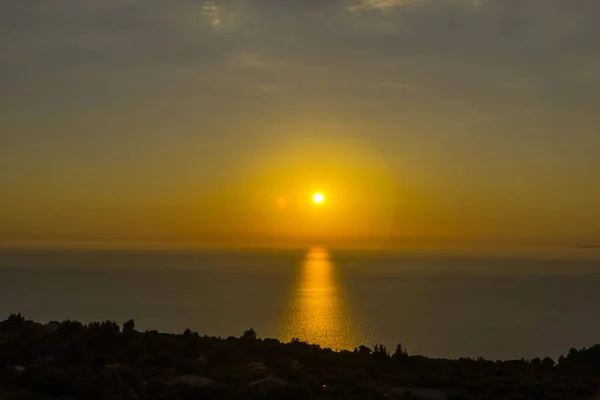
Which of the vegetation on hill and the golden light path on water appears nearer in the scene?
the vegetation on hill

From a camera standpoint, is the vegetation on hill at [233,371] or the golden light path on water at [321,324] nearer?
the vegetation on hill at [233,371]

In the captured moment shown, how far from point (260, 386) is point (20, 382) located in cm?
682

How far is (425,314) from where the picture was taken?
160125 mm

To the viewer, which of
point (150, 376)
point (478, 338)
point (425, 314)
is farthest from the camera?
point (425, 314)

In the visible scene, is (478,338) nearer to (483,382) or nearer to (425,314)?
(425,314)

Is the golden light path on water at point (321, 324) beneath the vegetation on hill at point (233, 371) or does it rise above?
above

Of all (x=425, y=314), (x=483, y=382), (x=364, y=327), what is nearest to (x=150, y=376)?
(x=483, y=382)

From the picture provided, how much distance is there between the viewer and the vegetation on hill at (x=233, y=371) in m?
17.7

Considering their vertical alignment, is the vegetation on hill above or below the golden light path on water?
below

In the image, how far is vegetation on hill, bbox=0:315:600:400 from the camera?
58.1 feet

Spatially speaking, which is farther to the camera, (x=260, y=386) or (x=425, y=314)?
(x=425, y=314)

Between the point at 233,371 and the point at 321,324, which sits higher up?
the point at 321,324

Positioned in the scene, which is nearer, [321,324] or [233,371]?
[233,371]

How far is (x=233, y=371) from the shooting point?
70.3 feet
